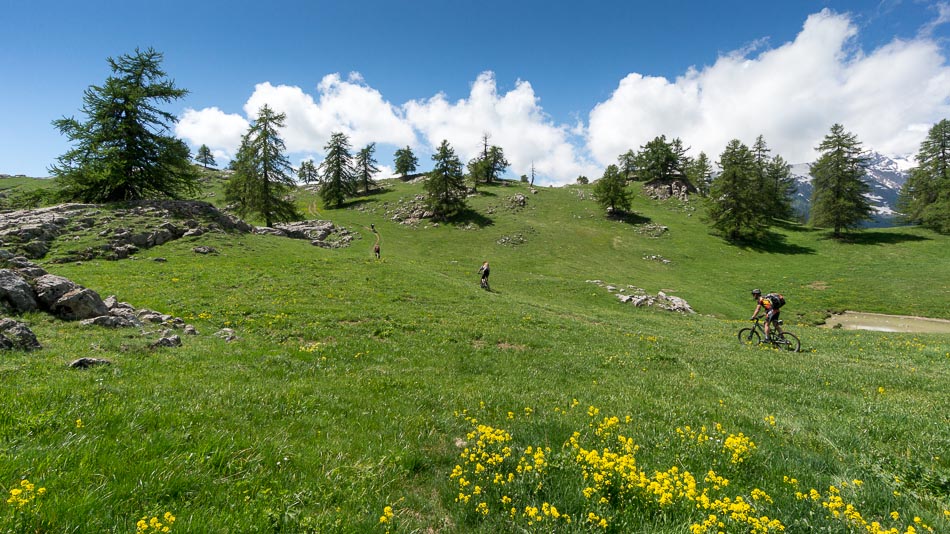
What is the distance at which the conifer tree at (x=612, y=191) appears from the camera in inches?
3034

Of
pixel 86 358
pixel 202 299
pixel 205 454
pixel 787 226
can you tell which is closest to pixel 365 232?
pixel 202 299

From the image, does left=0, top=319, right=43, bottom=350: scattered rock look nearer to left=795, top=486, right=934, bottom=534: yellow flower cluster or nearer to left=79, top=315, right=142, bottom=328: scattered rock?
left=79, top=315, right=142, bottom=328: scattered rock

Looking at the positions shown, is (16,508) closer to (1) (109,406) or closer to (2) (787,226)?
(1) (109,406)

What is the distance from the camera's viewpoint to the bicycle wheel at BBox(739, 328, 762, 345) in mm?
19172

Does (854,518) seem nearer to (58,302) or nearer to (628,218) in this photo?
(58,302)

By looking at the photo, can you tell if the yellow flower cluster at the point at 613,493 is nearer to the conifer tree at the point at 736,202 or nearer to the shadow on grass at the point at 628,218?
the conifer tree at the point at 736,202

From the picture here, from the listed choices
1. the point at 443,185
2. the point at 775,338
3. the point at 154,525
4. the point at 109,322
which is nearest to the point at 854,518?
the point at 154,525

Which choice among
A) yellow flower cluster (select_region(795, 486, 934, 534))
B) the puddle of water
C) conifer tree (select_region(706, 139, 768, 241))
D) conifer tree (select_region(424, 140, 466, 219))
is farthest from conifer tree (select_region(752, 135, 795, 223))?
yellow flower cluster (select_region(795, 486, 934, 534))

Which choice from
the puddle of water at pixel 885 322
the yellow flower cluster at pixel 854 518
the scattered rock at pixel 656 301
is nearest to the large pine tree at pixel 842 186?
the puddle of water at pixel 885 322

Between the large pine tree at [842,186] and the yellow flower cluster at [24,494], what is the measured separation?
92521 mm

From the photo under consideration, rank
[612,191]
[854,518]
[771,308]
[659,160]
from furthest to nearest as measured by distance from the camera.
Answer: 1. [659,160]
2. [612,191]
3. [771,308]
4. [854,518]

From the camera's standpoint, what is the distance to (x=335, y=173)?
8681cm

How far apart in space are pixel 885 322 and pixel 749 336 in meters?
25.2

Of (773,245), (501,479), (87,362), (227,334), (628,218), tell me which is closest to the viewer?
(501,479)
